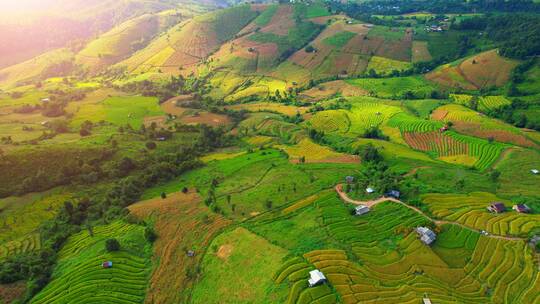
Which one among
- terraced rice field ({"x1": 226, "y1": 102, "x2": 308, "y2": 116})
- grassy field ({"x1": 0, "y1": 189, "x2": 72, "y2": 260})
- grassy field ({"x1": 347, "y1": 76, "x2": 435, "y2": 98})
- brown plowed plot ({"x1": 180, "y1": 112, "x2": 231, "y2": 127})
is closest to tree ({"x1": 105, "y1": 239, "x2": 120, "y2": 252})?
grassy field ({"x1": 0, "y1": 189, "x2": 72, "y2": 260})

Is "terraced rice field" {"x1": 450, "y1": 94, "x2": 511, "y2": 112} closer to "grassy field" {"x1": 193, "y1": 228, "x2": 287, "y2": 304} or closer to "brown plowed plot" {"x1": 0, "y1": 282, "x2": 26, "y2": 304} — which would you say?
"grassy field" {"x1": 193, "y1": 228, "x2": 287, "y2": 304}

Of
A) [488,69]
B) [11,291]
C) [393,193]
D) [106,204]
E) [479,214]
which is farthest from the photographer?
[488,69]

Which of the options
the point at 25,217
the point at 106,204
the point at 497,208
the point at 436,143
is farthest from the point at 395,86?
the point at 25,217

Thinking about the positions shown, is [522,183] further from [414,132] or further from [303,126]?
[303,126]

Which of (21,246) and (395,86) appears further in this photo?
(395,86)

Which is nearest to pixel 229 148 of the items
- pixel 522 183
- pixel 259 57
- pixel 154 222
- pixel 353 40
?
pixel 154 222

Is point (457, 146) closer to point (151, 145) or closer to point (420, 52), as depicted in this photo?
point (151, 145)
